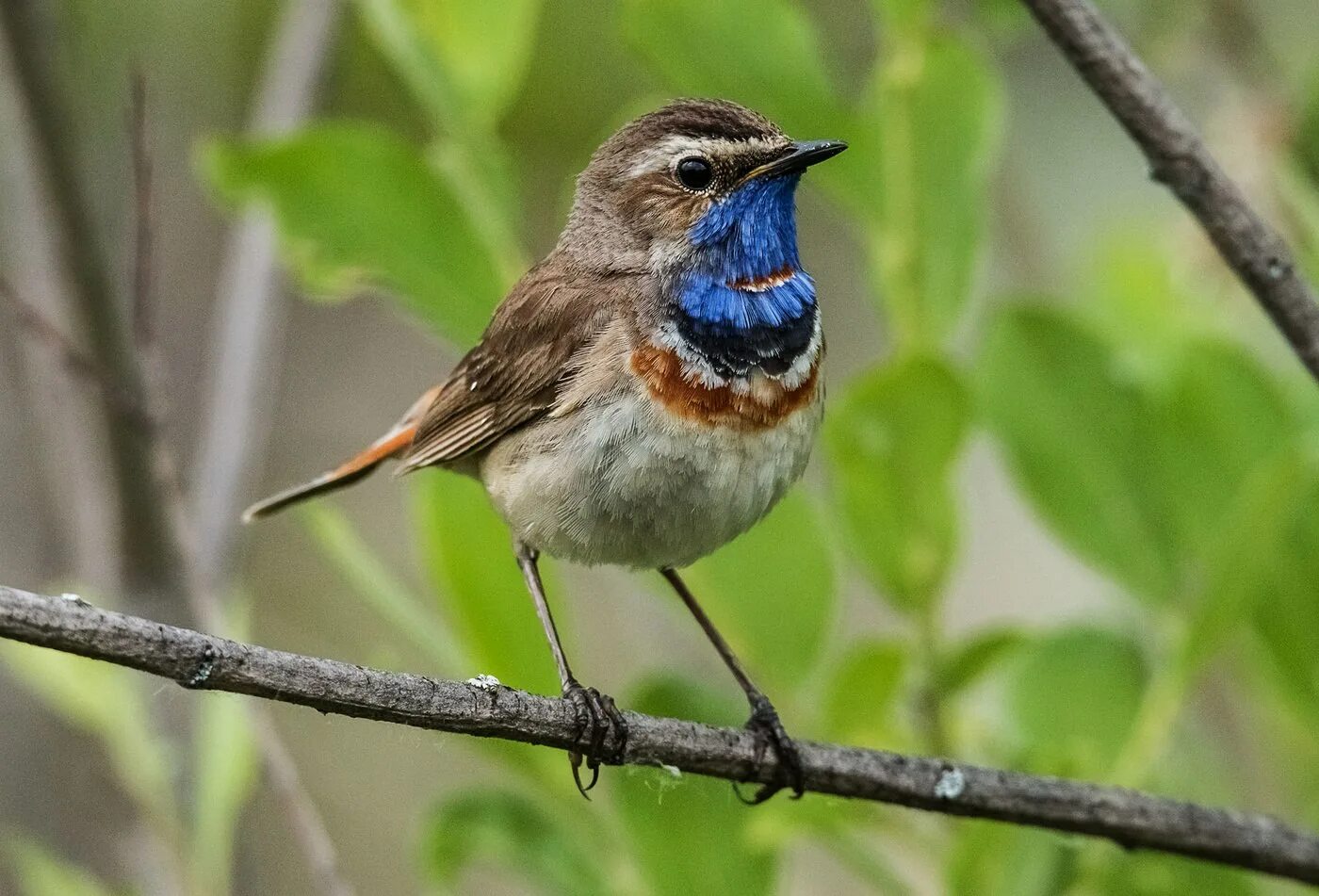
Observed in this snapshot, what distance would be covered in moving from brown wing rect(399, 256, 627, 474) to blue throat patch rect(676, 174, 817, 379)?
0.19m

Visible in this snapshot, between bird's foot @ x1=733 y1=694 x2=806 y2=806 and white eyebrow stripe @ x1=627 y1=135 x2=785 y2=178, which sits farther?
white eyebrow stripe @ x1=627 y1=135 x2=785 y2=178

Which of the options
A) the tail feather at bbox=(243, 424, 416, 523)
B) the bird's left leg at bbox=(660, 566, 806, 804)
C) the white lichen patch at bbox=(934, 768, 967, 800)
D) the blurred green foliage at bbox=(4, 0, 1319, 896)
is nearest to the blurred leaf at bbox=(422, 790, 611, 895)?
the blurred green foliage at bbox=(4, 0, 1319, 896)

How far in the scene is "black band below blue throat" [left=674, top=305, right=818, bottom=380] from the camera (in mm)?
3232

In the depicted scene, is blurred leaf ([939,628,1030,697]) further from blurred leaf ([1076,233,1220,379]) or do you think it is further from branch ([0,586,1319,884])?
blurred leaf ([1076,233,1220,379])

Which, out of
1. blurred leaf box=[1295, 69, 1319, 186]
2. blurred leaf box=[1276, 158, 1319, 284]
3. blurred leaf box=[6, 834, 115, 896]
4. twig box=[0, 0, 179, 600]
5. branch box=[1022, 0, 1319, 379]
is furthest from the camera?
twig box=[0, 0, 179, 600]

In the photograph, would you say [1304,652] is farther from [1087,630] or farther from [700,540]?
[700,540]

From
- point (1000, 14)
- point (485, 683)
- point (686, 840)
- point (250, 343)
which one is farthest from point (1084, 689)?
point (250, 343)

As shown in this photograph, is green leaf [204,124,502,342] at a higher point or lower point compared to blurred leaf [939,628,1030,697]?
higher

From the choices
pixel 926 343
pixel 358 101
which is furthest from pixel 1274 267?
pixel 358 101

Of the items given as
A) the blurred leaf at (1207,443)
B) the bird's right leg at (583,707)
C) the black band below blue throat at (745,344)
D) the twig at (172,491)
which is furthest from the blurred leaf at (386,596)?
the blurred leaf at (1207,443)

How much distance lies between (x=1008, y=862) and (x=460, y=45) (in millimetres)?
1797

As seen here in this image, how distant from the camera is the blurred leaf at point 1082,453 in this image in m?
3.01

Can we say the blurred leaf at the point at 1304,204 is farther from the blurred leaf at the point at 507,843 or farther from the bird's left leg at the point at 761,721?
the blurred leaf at the point at 507,843

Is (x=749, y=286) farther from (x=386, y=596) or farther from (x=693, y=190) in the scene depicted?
(x=386, y=596)
